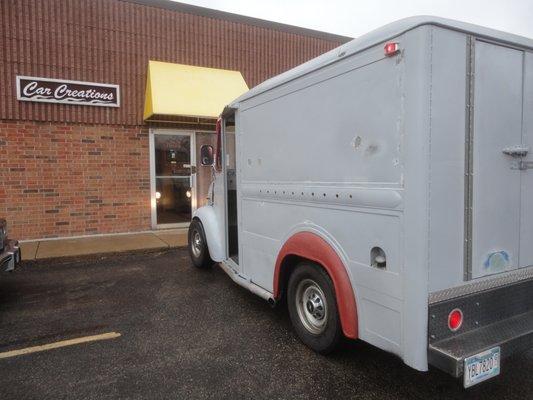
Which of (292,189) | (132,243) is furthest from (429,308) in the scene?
(132,243)

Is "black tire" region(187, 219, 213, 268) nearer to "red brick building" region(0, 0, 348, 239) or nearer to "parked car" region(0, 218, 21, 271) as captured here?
"parked car" region(0, 218, 21, 271)

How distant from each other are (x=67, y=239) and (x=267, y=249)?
652 cm

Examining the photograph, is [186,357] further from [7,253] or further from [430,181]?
[7,253]

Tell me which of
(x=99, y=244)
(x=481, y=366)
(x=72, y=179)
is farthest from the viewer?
(x=72, y=179)

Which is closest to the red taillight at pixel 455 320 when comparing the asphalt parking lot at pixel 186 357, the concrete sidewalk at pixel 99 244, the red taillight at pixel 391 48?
the asphalt parking lot at pixel 186 357

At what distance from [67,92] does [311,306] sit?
791cm

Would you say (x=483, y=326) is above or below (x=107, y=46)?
below

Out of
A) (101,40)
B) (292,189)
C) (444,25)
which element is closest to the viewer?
(444,25)

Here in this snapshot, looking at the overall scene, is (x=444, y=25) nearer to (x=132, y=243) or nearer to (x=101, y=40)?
(x=132, y=243)

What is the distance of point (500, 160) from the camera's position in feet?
9.11

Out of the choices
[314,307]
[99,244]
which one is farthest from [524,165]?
[99,244]

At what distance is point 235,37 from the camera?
35.3 feet

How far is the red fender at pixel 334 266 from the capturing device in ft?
9.98

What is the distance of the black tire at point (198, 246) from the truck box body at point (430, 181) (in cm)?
326
